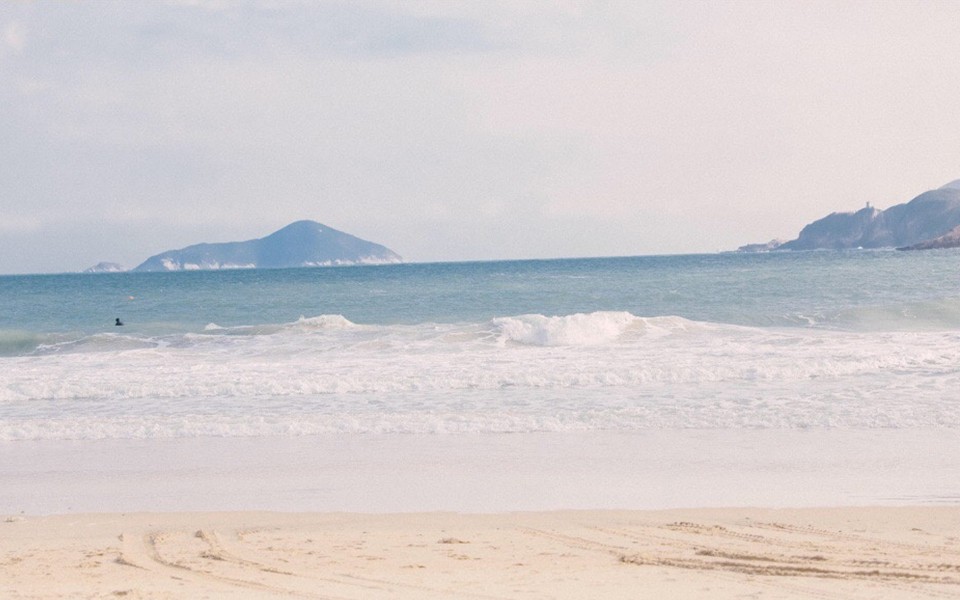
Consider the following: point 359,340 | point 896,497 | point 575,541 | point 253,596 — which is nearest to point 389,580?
point 253,596

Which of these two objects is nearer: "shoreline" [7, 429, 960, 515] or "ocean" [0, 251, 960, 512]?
"shoreline" [7, 429, 960, 515]

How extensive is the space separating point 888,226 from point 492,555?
541 feet

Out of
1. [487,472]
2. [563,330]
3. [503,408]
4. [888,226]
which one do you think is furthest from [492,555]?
[888,226]

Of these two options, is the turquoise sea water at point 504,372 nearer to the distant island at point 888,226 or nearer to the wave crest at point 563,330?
the wave crest at point 563,330

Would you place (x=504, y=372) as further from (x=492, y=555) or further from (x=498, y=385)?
(x=492, y=555)

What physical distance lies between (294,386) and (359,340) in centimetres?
854

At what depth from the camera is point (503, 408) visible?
41.4 feet

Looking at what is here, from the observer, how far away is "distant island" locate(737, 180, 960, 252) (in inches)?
5581

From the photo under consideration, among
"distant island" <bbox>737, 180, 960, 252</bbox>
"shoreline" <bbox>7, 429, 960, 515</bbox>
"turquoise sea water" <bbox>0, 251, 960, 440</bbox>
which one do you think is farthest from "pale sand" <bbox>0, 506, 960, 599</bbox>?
"distant island" <bbox>737, 180, 960, 252</bbox>

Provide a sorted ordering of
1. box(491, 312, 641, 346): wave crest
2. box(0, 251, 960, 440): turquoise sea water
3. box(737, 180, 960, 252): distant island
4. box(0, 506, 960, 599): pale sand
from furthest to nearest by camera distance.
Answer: box(737, 180, 960, 252): distant island
box(491, 312, 641, 346): wave crest
box(0, 251, 960, 440): turquoise sea water
box(0, 506, 960, 599): pale sand

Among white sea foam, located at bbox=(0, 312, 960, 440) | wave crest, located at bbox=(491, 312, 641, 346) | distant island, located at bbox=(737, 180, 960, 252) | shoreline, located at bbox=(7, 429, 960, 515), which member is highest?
distant island, located at bbox=(737, 180, 960, 252)

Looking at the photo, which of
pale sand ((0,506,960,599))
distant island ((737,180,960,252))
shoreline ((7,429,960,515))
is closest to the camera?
pale sand ((0,506,960,599))

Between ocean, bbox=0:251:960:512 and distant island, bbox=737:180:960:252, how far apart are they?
129 metres

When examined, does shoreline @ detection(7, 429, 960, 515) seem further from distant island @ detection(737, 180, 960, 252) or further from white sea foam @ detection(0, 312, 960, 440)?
distant island @ detection(737, 180, 960, 252)
